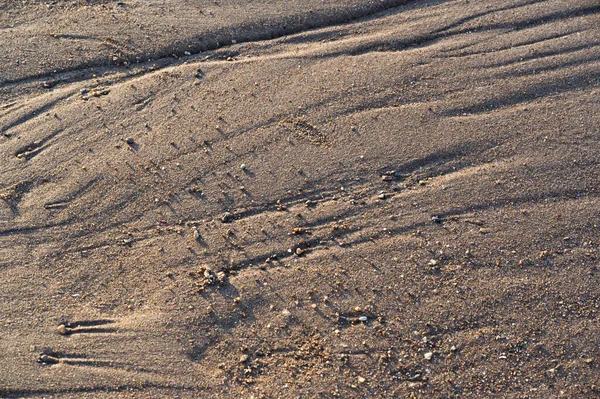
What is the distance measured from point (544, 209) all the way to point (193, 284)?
251 centimetres

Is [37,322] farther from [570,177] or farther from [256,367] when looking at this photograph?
[570,177]

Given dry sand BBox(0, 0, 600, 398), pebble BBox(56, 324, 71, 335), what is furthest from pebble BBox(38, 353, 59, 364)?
pebble BBox(56, 324, 71, 335)

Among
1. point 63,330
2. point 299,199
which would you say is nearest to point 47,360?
point 63,330

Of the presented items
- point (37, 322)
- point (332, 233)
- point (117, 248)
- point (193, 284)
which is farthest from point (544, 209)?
point (37, 322)

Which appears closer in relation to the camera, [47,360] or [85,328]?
[47,360]

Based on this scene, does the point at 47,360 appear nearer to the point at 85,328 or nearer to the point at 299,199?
the point at 85,328

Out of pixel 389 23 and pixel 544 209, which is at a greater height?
pixel 389 23

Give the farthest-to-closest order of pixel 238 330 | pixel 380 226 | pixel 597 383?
pixel 380 226, pixel 238 330, pixel 597 383

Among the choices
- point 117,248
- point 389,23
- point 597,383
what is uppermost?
point 389,23

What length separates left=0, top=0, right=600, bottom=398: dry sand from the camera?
12.1 ft

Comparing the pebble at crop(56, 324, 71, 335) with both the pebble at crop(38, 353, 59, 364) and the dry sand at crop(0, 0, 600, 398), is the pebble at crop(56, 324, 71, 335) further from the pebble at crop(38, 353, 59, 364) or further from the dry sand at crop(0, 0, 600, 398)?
the pebble at crop(38, 353, 59, 364)

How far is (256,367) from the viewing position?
367 cm

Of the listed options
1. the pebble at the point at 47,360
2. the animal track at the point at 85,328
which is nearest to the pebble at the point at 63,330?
the animal track at the point at 85,328

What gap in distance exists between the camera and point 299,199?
14.0ft
